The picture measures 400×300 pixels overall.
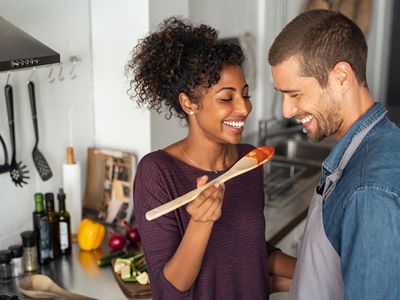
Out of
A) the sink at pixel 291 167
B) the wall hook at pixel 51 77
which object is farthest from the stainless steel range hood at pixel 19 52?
the sink at pixel 291 167

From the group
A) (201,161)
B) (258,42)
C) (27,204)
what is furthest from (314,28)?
(258,42)

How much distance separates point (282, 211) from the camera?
229 centimetres

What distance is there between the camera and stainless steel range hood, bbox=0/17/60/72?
1358mm

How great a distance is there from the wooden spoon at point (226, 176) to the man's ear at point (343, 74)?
26 cm

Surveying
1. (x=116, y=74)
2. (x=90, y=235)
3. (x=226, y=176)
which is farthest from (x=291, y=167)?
(x=226, y=176)

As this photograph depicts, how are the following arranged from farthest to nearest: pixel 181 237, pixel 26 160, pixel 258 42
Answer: pixel 258 42
pixel 26 160
pixel 181 237

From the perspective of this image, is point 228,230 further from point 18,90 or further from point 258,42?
point 258,42

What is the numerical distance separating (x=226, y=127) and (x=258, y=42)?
5.58ft

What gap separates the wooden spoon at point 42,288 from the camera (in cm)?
167

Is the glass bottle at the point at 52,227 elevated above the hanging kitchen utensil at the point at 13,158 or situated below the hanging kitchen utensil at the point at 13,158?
below

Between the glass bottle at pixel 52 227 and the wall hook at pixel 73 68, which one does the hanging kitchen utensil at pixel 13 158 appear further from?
the wall hook at pixel 73 68

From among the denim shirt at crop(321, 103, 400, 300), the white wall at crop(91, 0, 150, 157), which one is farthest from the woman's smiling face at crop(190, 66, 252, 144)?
the white wall at crop(91, 0, 150, 157)

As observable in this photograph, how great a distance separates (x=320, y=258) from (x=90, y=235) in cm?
99

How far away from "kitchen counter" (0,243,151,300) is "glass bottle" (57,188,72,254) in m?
0.03
